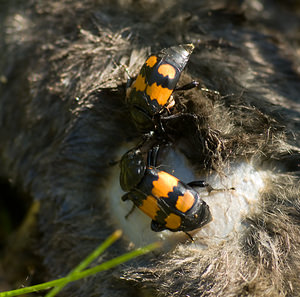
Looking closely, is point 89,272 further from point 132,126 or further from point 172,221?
point 132,126

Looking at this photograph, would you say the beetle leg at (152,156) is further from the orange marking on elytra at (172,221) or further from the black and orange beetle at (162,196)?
the orange marking on elytra at (172,221)

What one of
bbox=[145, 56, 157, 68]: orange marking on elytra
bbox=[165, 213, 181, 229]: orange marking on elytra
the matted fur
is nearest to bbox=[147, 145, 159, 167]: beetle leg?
the matted fur

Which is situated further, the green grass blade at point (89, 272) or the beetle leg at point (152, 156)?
the beetle leg at point (152, 156)

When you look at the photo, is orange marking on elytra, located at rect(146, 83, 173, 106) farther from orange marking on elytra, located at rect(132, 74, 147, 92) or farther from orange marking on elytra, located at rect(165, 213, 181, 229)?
orange marking on elytra, located at rect(165, 213, 181, 229)

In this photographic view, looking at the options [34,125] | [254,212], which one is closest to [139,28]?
[34,125]

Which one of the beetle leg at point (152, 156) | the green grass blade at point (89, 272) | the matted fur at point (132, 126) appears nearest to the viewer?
the green grass blade at point (89, 272)

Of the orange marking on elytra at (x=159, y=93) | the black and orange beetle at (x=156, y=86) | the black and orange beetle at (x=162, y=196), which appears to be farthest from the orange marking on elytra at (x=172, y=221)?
the orange marking on elytra at (x=159, y=93)

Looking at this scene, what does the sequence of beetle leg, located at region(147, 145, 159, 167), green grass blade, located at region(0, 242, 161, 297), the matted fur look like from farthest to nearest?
beetle leg, located at region(147, 145, 159, 167), the matted fur, green grass blade, located at region(0, 242, 161, 297)

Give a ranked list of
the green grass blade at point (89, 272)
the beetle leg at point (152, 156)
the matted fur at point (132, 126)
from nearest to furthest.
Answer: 1. the green grass blade at point (89, 272)
2. the matted fur at point (132, 126)
3. the beetle leg at point (152, 156)
